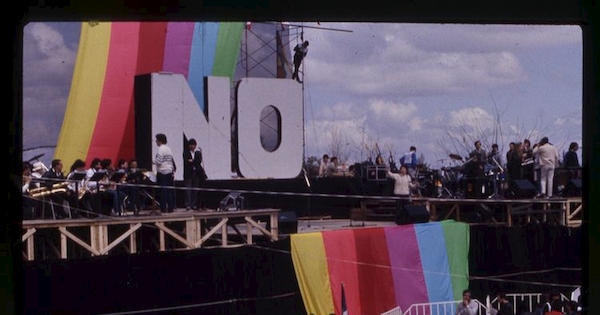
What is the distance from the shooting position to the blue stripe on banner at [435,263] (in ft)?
24.0

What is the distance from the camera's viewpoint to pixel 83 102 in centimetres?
642

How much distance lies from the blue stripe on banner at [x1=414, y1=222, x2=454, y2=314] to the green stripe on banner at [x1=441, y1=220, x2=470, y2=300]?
1.8 inches

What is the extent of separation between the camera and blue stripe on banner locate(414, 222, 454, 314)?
7.32 m

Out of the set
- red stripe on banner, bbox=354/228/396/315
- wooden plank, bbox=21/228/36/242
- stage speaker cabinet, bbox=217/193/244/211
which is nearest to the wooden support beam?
wooden plank, bbox=21/228/36/242

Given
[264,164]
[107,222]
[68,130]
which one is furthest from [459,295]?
[68,130]

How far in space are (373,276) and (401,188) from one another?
Answer: 2.55ft

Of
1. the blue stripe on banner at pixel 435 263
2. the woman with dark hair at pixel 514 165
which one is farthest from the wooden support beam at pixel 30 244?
the woman with dark hair at pixel 514 165

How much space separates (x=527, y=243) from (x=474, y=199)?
0.97 metres

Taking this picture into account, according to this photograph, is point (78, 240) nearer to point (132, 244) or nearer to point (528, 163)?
point (132, 244)

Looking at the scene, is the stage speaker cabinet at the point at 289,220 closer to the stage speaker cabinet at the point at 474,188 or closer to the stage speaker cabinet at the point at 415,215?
the stage speaker cabinet at the point at 415,215

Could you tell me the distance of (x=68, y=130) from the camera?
6.20m

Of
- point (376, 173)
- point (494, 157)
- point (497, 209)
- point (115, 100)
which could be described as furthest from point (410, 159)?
point (115, 100)

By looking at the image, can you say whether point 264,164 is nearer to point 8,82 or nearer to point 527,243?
point 527,243

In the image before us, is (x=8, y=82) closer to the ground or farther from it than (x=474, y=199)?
farther from it
